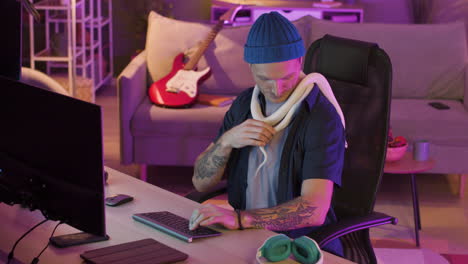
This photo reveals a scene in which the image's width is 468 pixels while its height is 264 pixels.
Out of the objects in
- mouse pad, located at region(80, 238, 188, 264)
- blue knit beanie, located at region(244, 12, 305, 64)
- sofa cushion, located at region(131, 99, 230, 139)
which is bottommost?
sofa cushion, located at region(131, 99, 230, 139)

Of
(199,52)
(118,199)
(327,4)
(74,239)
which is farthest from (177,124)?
(327,4)

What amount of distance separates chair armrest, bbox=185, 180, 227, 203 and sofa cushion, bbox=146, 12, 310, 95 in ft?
7.77

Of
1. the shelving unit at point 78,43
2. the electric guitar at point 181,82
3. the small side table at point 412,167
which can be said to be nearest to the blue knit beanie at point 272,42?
the small side table at point 412,167

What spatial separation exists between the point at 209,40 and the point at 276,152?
2.59 meters

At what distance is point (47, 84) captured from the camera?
14.9ft

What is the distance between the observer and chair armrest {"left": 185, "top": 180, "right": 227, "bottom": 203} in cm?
269

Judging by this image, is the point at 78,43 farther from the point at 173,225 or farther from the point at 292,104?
the point at 173,225

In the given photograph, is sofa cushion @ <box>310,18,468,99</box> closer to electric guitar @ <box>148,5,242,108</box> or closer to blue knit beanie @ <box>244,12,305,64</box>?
electric guitar @ <box>148,5,242,108</box>

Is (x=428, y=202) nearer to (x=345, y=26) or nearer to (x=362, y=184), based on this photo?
(x=345, y=26)

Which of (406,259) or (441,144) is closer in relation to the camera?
(406,259)

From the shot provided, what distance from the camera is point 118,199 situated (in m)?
2.50

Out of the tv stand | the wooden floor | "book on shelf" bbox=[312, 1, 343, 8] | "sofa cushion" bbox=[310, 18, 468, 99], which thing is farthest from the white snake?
"book on shelf" bbox=[312, 1, 343, 8]

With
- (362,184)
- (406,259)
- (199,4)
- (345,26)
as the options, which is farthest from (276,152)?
(199,4)

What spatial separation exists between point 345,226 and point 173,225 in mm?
538
